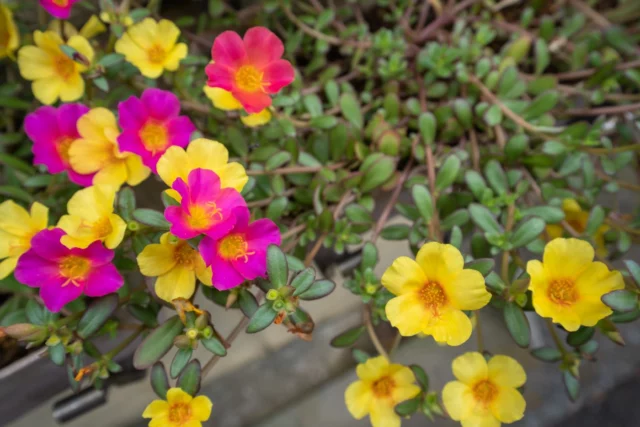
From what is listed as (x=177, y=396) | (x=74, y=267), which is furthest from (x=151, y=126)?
(x=177, y=396)

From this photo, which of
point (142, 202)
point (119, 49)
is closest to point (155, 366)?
point (142, 202)

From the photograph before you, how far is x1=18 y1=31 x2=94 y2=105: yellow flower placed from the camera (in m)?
0.86

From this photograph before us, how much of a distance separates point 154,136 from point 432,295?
461 millimetres

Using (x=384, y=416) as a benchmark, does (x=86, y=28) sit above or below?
above

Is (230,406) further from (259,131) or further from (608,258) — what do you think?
(608,258)

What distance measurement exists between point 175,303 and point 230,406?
833 mm

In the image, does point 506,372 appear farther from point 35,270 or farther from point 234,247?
point 35,270

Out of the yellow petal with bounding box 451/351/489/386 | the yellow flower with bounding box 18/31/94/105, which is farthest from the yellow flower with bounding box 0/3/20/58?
the yellow petal with bounding box 451/351/489/386

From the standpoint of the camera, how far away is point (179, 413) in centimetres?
69

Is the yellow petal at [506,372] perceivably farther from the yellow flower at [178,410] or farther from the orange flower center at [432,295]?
the yellow flower at [178,410]

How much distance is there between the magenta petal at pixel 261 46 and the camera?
710mm

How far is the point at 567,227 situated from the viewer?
91 cm

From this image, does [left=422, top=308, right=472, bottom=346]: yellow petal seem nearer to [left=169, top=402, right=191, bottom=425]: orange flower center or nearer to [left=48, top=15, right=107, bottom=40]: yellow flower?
[left=169, top=402, right=191, bottom=425]: orange flower center

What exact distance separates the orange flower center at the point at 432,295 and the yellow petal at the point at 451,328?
0.02 meters
